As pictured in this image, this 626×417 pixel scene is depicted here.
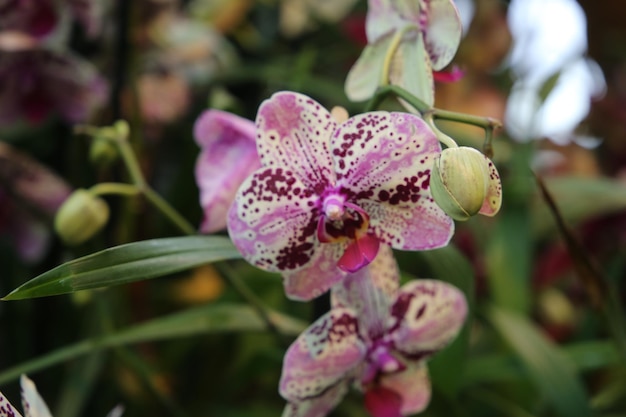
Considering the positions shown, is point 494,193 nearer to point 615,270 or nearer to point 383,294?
point 383,294

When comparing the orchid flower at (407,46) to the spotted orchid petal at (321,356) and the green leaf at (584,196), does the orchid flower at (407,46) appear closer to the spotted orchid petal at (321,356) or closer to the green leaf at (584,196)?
the spotted orchid petal at (321,356)

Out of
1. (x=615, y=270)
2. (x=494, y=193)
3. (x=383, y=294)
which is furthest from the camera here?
(x=615, y=270)

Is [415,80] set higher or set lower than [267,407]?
higher

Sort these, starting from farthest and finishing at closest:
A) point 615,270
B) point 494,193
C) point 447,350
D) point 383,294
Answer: point 615,270 < point 447,350 < point 383,294 < point 494,193

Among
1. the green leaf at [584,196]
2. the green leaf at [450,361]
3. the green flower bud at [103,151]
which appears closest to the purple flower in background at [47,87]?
the green flower bud at [103,151]

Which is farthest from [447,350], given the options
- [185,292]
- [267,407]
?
[185,292]

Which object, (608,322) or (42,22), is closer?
(608,322)

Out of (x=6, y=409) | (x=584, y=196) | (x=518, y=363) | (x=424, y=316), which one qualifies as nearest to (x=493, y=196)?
(x=424, y=316)

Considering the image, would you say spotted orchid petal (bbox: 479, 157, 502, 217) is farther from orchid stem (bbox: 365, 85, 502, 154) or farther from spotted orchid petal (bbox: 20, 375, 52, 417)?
spotted orchid petal (bbox: 20, 375, 52, 417)
